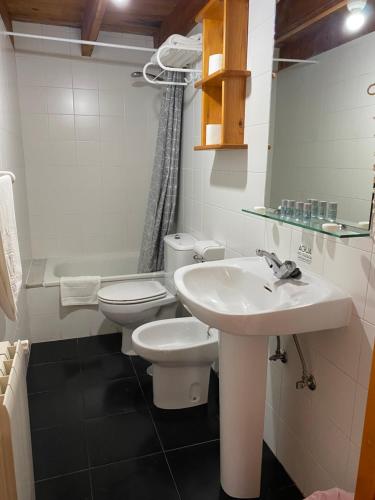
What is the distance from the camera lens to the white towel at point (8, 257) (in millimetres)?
1214

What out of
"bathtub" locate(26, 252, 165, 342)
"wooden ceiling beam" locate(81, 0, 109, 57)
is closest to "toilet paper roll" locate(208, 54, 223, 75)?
"wooden ceiling beam" locate(81, 0, 109, 57)

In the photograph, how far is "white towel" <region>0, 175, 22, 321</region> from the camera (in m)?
1.21

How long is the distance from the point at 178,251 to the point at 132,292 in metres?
0.43

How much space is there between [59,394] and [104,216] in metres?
1.62

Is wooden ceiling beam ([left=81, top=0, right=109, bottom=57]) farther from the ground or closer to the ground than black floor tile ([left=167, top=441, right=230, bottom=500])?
farther from the ground

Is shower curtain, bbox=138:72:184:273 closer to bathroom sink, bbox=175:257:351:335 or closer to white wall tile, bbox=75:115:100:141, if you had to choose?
white wall tile, bbox=75:115:100:141

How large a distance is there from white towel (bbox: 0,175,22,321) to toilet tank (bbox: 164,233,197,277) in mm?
1095

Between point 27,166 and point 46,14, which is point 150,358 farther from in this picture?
point 46,14

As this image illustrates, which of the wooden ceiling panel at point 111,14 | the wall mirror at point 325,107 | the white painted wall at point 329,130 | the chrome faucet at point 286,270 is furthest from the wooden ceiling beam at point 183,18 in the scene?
the chrome faucet at point 286,270

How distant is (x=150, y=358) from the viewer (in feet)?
6.22

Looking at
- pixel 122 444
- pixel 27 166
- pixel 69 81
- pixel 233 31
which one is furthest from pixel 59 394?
pixel 69 81

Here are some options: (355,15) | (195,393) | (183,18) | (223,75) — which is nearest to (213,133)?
(223,75)

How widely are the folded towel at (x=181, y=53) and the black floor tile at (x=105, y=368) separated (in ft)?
6.58

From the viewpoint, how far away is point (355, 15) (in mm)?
1174
